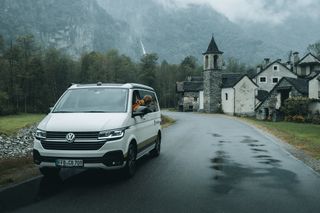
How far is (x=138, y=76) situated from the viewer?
10831 cm

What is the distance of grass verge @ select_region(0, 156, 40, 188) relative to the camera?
360 inches

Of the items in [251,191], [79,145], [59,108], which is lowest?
[251,191]

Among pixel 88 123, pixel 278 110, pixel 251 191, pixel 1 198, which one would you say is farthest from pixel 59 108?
pixel 278 110

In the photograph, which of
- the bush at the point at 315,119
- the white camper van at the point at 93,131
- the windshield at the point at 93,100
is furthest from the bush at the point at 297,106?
the windshield at the point at 93,100

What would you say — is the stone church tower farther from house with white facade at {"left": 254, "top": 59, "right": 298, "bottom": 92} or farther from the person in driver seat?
the person in driver seat

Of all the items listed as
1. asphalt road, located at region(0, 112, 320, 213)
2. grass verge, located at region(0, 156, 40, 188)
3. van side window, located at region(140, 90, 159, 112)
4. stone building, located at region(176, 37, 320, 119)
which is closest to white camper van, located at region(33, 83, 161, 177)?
asphalt road, located at region(0, 112, 320, 213)

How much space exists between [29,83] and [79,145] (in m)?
75.8

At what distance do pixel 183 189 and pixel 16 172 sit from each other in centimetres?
466

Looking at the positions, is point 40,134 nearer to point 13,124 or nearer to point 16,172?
point 16,172

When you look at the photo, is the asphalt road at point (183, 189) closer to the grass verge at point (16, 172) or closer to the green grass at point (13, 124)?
the grass verge at point (16, 172)

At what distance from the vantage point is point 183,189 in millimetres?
8391

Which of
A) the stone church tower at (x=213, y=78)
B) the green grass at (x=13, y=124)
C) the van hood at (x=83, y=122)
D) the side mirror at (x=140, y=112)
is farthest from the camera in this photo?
the stone church tower at (x=213, y=78)

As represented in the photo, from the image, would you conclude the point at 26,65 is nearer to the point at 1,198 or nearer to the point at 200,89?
the point at 200,89

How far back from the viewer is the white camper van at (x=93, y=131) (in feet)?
28.2
